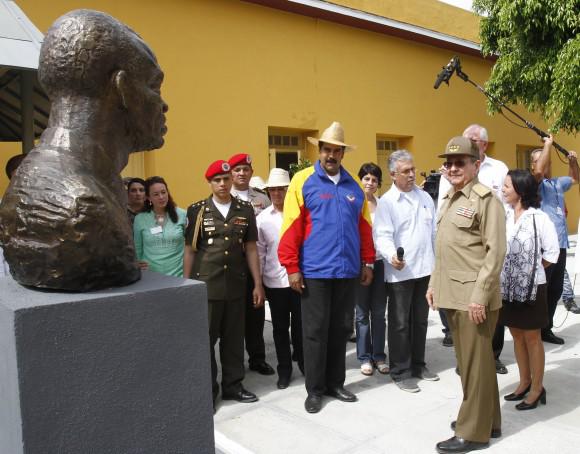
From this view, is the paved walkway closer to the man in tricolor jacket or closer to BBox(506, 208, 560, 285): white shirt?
Answer: the man in tricolor jacket

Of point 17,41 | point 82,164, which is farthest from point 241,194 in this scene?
point 82,164

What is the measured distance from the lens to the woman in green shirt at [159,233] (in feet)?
13.9

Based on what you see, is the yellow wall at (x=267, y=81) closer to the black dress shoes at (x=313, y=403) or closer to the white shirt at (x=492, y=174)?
the white shirt at (x=492, y=174)

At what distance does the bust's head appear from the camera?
2305 millimetres

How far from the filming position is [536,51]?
10609 mm

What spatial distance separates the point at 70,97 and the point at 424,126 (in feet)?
37.8

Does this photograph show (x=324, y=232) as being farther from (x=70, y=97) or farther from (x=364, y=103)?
(x=364, y=103)

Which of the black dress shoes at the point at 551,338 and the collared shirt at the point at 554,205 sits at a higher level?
the collared shirt at the point at 554,205

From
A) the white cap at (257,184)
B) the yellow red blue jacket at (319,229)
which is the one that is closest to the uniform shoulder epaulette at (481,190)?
the yellow red blue jacket at (319,229)

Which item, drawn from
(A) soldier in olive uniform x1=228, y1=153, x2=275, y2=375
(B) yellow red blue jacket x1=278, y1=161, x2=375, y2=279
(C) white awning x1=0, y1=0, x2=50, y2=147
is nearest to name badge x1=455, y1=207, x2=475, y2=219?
(B) yellow red blue jacket x1=278, y1=161, x2=375, y2=279

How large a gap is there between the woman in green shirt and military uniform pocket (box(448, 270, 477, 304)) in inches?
83.7

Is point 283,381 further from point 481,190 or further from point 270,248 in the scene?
point 481,190

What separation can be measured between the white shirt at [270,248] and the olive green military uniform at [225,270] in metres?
0.41

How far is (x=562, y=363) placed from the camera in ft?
15.6
